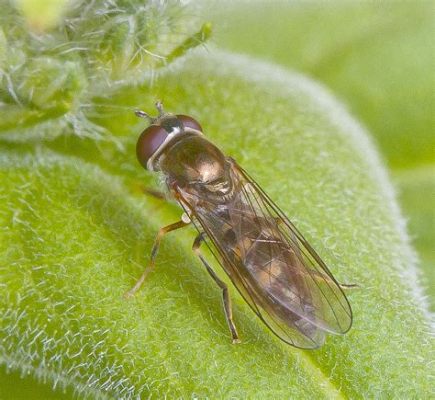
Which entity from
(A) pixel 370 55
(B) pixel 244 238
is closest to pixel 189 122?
(B) pixel 244 238

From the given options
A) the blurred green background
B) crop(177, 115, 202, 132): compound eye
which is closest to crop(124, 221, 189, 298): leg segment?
crop(177, 115, 202, 132): compound eye

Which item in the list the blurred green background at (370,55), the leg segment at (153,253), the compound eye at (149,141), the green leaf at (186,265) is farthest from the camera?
the blurred green background at (370,55)

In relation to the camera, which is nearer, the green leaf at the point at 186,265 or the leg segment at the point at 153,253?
the green leaf at the point at 186,265

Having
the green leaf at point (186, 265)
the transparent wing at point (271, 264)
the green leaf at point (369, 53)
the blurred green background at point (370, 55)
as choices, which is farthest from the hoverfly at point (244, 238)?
the green leaf at point (369, 53)

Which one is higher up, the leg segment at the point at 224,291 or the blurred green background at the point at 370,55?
the blurred green background at the point at 370,55

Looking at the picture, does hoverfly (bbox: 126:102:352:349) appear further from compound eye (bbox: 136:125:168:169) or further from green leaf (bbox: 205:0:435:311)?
green leaf (bbox: 205:0:435:311)

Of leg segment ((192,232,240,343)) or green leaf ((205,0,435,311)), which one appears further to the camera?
green leaf ((205,0,435,311))

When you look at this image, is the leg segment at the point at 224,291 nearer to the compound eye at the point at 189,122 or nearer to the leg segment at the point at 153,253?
the leg segment at the point at 153,253
